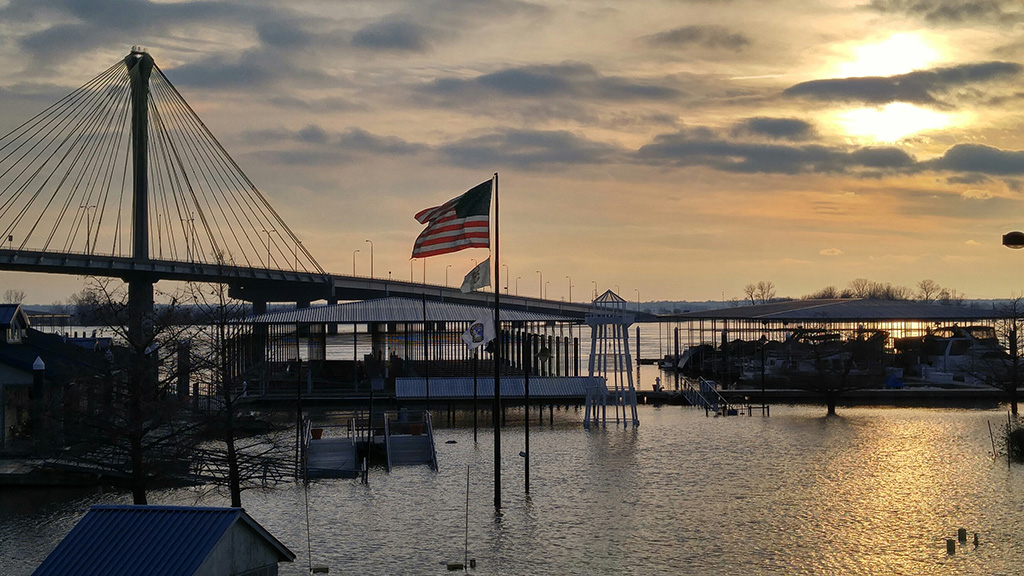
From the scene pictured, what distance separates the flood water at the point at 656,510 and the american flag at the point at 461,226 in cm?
872

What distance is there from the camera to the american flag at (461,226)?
32.5 metres

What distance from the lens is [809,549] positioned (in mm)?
27656

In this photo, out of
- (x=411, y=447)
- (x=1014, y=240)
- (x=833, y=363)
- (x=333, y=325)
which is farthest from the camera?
(x=333, y=325)

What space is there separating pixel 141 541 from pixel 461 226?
16.5m

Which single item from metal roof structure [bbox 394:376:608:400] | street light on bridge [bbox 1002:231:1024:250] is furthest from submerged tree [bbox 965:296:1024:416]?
street light on bridge [bbox 1002:231:1024:250]

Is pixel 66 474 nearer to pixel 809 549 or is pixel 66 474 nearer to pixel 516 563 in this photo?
pixel 516 563

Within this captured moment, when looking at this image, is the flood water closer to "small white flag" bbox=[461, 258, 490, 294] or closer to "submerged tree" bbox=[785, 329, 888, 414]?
"small white flag" bbox=[461, 258, 490, 294]

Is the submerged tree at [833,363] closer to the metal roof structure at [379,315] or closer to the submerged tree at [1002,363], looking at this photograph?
the submerged tree at [1002,363]

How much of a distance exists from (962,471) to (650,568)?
2075 centimetres

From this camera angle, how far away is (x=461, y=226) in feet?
107

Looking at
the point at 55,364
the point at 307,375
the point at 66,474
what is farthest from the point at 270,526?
the point at 307,375

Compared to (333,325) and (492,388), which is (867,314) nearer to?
(492,388)

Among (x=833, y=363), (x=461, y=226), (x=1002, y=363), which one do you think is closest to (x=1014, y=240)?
(x=461, y=226)

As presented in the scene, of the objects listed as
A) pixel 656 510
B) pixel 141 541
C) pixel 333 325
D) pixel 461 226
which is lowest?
pixel 656 510
